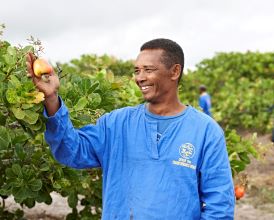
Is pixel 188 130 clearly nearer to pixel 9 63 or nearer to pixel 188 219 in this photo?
pixel 188 219

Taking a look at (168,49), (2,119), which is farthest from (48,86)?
(2,119)

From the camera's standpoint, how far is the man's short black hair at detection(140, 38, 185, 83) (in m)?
2.80

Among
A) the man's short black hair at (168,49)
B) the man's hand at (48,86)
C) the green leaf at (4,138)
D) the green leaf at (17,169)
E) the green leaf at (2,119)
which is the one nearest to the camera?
the man's hand at (48,86)

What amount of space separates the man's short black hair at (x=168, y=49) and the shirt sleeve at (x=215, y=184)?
0.36 metres

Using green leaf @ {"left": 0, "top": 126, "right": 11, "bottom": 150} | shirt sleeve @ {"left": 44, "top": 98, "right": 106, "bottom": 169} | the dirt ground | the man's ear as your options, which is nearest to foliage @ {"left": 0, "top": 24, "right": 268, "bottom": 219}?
green leaf @ {"left": 0, "top": 126, "right": 11, "bottom": 150}

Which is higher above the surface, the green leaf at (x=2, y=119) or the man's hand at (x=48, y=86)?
the man's hand at (x=48, y=86)

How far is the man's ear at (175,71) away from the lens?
2.82 m

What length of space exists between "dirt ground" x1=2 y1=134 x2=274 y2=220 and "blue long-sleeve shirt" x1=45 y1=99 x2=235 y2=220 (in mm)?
2957

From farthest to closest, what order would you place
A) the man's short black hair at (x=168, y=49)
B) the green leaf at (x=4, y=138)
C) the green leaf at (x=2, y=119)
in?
Result: the green leaf at (x=4, y=138)
the green leaf at (x=2, y=119)
the man's short black hair at (x=168, y=49)

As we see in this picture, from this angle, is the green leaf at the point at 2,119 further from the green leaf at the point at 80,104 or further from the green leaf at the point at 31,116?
the green leaf at the point at 31,116

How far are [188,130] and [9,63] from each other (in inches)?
37.5

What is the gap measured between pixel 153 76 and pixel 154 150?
30 centimetres

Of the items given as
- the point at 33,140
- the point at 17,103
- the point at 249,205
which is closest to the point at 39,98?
the point at 17,103

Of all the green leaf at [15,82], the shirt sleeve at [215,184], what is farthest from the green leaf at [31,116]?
the shirt sleeve at [215,184]
